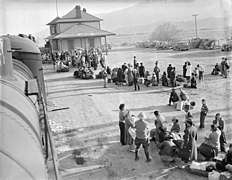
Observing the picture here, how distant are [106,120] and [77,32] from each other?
66.6 feet

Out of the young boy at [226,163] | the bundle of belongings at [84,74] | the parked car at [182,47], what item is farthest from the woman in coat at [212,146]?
Answer: the parked car at [182,47]

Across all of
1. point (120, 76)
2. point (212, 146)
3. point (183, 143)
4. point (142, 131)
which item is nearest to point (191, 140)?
point (183, 143)

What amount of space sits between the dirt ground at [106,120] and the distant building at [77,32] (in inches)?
505

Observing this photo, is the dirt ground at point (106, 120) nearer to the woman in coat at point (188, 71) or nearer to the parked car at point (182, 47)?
the woman in coat at point (188, 71)

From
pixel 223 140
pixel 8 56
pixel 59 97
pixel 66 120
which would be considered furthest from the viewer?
pixel 59 97

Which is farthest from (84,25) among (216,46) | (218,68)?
(218,68)

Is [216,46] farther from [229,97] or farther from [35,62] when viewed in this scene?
[35,62]

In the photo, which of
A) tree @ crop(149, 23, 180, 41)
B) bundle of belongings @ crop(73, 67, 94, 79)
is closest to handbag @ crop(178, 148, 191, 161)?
bundle of belongings @ crop(73, 67, 94, 79)

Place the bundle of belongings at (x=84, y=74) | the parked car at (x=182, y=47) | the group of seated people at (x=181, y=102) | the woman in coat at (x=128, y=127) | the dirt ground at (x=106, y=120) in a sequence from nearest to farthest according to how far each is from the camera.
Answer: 1. the dirt ground at (x=106, y=120)
2. the woman in coat at (x=128, y=127)
3. the group of seated people at (x=181, y=102)
4. the bundle of belongings at (x=84, y=74)
5. the parked car at (x=182, y=47)

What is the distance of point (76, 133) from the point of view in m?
7.67

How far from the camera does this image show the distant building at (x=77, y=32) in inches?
1091

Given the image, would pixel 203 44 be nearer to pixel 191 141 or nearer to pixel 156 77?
pixel 156 77

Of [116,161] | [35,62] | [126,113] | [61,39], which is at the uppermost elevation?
[61,39]

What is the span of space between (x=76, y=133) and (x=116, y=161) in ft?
6.42
